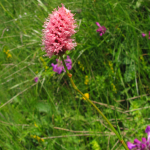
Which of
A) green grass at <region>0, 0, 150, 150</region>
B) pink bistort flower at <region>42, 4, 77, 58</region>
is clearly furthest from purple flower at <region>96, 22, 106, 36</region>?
pink bistort flower at <region>42, 4, 77, 58</region>

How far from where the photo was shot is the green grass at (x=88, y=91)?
3.77ft

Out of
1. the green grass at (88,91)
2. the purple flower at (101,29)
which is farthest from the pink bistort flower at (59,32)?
the purple flower at (101,29)

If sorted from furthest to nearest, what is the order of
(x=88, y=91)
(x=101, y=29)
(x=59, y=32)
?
1. (x=101, y=29)
2. (x=88, y=91)
3. (x=59, y=32)

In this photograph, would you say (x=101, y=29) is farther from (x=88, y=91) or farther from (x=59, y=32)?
(x=59, y=32)

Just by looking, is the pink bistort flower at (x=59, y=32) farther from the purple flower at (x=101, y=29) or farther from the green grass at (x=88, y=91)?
the purple flower at (x=101, y=29)

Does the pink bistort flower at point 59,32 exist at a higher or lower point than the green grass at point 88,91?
higher

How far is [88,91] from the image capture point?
143cm

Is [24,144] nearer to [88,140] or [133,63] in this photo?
[88,140]

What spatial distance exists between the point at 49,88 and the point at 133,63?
2.73 ft

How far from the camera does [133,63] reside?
1.45 metres

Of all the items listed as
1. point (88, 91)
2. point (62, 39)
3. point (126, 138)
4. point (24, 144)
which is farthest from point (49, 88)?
point (62, 39)

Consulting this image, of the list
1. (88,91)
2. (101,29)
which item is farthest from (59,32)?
(101,29)

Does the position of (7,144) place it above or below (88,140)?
above

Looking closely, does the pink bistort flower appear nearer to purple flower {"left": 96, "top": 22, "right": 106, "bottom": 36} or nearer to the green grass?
the green grass
